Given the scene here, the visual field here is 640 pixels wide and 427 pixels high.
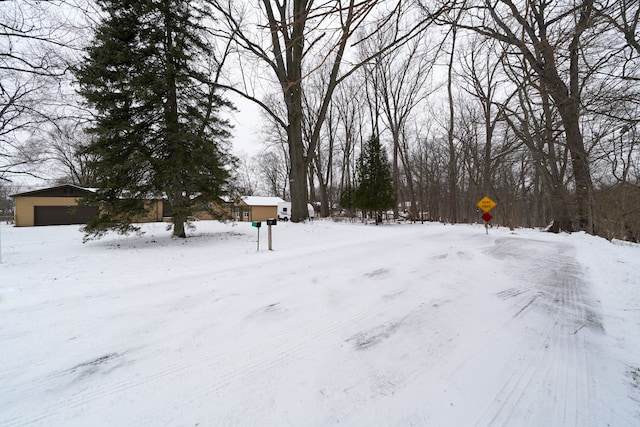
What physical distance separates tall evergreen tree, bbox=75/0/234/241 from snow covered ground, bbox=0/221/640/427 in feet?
12.4

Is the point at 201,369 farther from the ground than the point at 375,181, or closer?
closer

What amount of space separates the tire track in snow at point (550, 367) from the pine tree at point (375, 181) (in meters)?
14.0

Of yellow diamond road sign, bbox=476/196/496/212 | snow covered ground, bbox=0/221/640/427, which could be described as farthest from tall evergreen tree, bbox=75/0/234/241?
yellow diamond road sign, bbox=476/196/496/212

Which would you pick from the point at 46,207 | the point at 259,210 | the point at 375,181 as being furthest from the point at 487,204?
the point at 46,207

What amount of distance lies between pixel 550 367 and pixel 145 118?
10956mm

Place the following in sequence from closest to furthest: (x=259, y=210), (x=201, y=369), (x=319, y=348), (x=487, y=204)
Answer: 1. (x=201, y=369)
2. (x=319, y=348)
3. (x=487, y=204)
4. (x=259, y=210)

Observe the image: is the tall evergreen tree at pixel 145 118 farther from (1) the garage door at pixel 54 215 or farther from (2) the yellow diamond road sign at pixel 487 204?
(1) the garage door at pixel 54 215

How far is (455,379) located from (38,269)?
24.3 ft

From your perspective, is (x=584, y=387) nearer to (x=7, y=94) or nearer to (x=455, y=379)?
(x=455, y=379)

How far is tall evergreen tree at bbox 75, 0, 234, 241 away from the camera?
7.79 m

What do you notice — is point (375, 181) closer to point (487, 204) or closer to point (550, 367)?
point (487, 204)

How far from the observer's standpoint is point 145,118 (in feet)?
27.6

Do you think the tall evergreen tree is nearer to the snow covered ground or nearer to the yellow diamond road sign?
the snow covered ground

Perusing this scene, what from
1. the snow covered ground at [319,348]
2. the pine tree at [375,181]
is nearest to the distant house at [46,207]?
the pine tree at [375,181]
